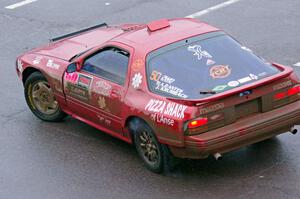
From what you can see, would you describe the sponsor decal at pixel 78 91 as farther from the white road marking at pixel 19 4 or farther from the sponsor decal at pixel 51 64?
the white road marking at pixel 19 4

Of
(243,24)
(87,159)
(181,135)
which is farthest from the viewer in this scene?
(243,24)

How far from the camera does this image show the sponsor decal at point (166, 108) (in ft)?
25.7

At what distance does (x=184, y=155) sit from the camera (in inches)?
315

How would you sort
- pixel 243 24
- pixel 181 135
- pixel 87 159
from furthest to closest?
pixel 243 24
pixel 87 159
pixel 181 135

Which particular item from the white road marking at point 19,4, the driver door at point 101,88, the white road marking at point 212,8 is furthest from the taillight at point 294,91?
the white road marking at point 19,4

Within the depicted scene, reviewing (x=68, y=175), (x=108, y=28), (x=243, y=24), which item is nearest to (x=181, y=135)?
(x=68, y=175)

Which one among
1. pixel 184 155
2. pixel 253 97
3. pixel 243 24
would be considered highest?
pixel 253 97

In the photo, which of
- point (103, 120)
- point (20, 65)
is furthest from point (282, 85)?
point (20, 65)

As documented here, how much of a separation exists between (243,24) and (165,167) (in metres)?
6.30

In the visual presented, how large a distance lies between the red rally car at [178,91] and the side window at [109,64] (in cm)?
1

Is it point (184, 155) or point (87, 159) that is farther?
point (87, 159)

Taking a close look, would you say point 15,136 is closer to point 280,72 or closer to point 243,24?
point 280,72

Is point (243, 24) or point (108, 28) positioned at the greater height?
point (108, 28)

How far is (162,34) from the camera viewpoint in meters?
8.73
